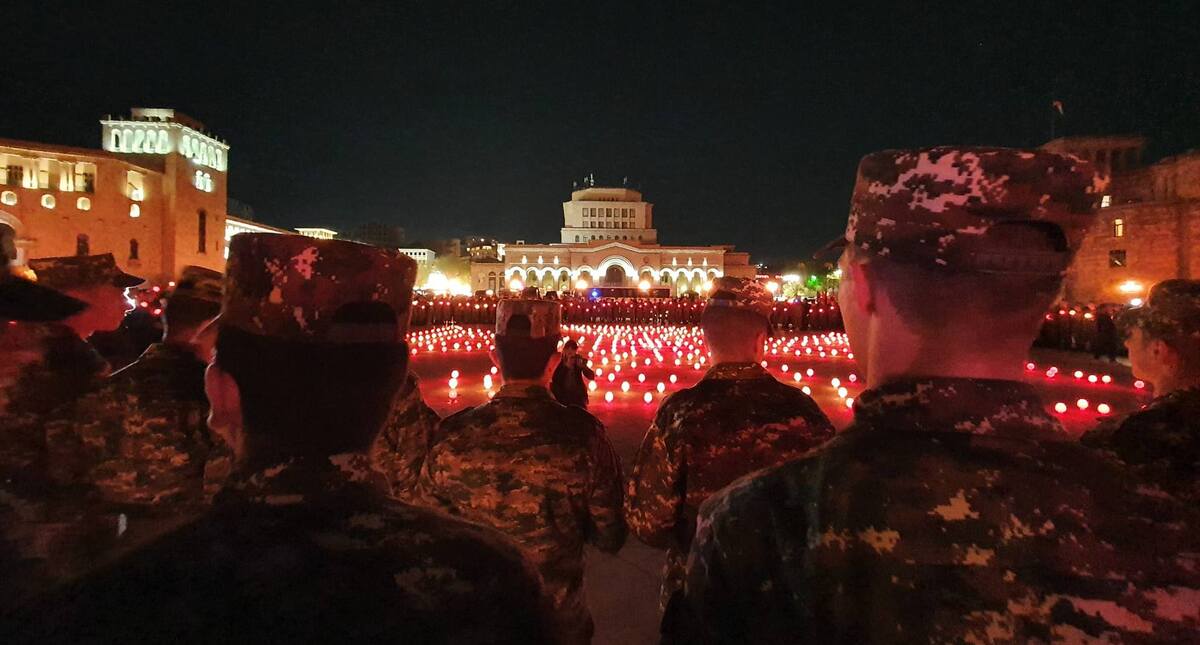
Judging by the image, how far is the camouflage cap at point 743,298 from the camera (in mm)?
3502

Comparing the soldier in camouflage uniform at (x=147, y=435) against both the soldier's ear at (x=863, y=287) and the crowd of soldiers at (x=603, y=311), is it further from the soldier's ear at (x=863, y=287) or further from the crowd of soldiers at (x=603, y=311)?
the crowd of soldiers at (x=603, y=311)

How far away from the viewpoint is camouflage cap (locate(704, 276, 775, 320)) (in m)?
3.50

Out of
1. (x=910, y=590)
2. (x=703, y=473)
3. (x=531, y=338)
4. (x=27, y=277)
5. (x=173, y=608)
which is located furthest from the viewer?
(x=27, y=277)

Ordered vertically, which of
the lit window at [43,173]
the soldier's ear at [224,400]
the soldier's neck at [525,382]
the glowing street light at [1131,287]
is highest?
Answer: the lit window at [43,173]

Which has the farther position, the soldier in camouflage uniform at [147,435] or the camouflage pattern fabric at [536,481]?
the soldier in camouflage uniform at [147,435]

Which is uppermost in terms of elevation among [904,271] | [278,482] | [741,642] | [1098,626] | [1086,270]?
[1086,270]

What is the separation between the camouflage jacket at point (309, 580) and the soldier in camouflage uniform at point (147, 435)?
8.61ft

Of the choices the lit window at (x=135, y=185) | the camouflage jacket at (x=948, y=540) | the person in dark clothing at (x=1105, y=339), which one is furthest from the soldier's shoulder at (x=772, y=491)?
the lit window at (x=135, y=185)

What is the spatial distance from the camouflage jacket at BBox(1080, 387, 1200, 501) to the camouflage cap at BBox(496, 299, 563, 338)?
246cm

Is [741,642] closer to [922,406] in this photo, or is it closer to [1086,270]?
[922,406]

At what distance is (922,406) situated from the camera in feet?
4.91

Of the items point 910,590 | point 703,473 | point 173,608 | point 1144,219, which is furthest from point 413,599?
point 1144,219

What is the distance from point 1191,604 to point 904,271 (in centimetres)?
80

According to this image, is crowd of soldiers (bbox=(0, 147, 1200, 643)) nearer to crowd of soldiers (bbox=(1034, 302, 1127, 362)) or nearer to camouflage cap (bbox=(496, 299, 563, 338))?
camouflage cap (bbox=(496, 299, 563, 338))
